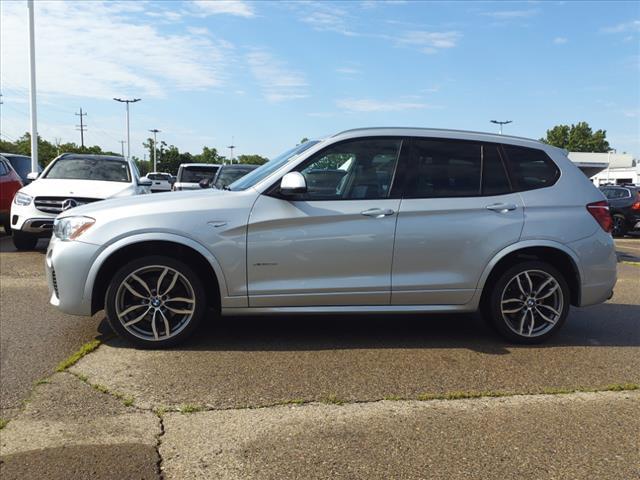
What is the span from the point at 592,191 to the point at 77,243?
14.4 ft

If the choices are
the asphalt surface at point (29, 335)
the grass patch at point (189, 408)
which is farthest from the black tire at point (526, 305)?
the asphalt surface at point (29, 335)

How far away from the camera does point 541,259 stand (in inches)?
196

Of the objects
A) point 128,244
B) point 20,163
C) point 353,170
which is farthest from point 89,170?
point 353,170

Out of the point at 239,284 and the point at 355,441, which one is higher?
the point at 239,284

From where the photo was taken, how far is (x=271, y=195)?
4.49 m

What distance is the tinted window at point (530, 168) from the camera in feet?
16.1

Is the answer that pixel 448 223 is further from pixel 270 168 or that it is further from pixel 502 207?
pixel 270 168

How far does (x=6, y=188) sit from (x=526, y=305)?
10.3 m

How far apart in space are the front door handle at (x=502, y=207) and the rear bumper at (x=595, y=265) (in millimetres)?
612

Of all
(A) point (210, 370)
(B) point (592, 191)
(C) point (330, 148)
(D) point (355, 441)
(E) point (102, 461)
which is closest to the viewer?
(E) point (102, 461)

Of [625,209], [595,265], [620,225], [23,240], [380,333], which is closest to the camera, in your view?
[595,265]

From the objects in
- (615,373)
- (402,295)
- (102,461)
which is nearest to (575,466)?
(615,373)

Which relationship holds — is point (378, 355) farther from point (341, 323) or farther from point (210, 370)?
point (210, 370)

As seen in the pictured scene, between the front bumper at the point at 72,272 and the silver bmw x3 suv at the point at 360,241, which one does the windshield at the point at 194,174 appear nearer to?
the silver bmw x3 suv at the point at 360,241
